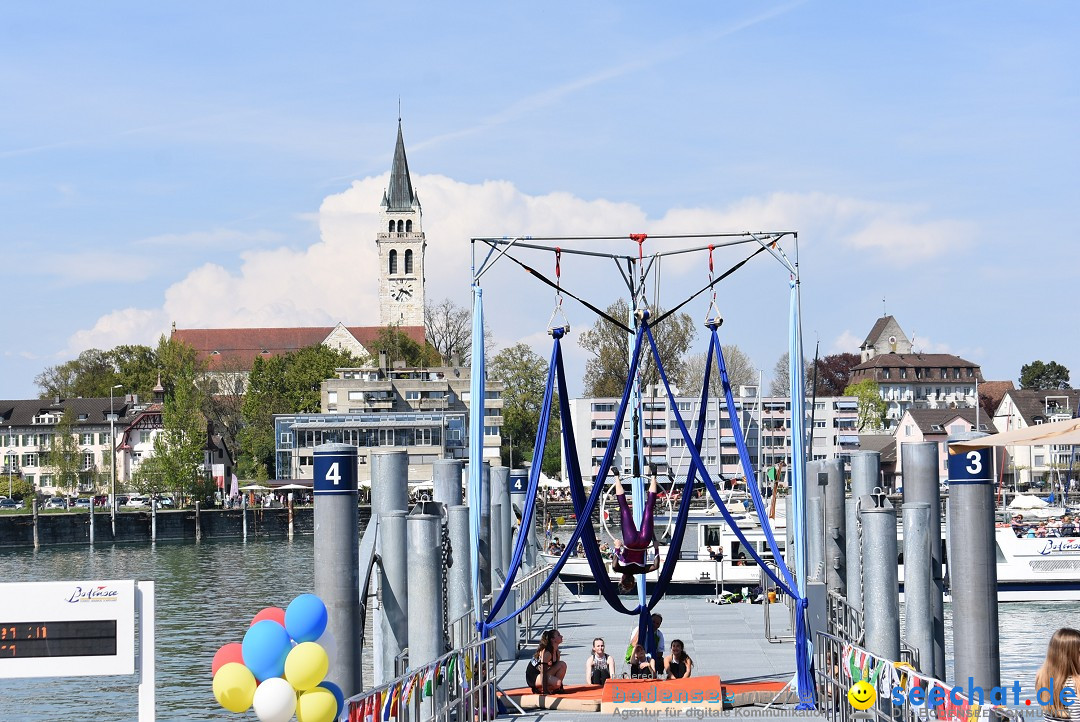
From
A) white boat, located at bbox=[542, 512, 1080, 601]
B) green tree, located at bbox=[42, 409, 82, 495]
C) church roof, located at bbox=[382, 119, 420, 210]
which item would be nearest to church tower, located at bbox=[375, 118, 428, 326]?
church roof, located at bbox=[382, 119, 420, 210]

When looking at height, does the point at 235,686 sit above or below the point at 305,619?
below

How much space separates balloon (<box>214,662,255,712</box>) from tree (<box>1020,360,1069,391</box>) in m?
155

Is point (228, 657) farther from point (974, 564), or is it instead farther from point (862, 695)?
point (974, 564)

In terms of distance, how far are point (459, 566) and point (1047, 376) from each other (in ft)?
497

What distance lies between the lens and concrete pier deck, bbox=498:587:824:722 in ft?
52.5

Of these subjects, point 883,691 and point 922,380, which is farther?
point 922,380

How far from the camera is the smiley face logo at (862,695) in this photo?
42.9 ft

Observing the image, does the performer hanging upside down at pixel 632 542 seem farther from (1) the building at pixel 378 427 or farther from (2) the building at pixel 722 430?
(1) the building at pixel 378 427

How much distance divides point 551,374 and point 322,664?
6333 mm

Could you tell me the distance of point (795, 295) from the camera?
17.3m

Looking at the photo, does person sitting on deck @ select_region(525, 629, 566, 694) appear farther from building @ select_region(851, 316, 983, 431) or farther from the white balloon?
building @ select_region(851, 316, 983, 431)

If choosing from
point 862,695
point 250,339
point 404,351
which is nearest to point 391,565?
point 862,695

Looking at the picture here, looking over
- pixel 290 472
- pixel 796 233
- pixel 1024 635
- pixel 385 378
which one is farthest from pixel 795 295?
pixel 385 378

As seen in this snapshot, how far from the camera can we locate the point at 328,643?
12.1 meters
